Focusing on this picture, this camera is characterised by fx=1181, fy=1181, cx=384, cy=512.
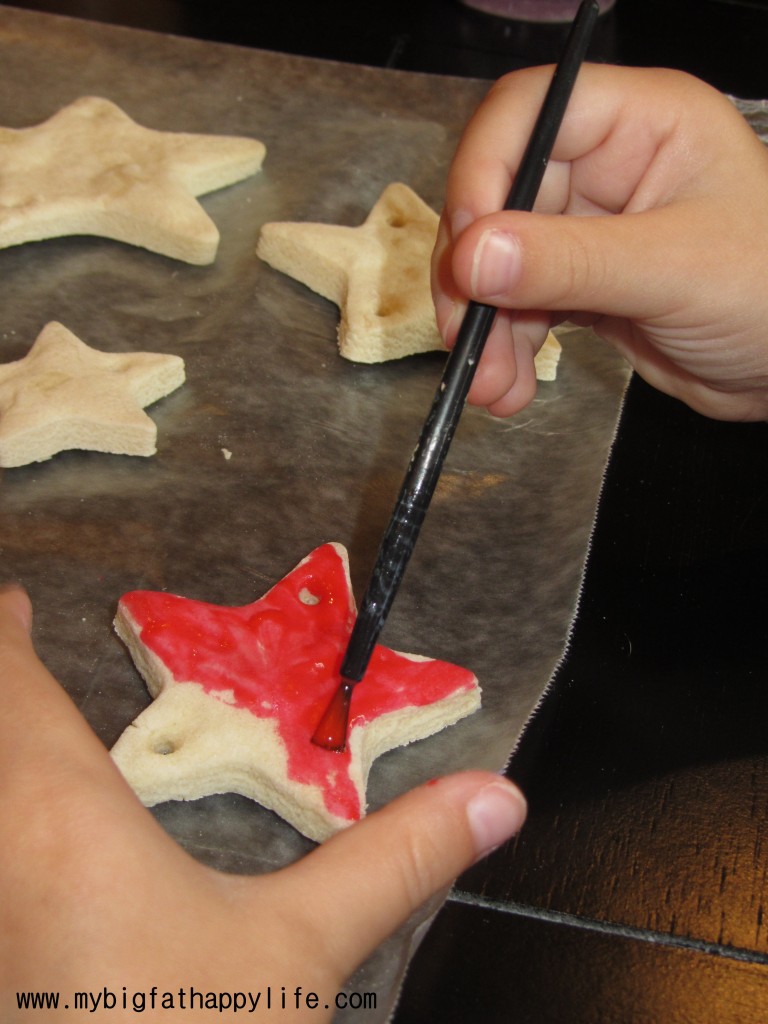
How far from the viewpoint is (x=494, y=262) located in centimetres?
79

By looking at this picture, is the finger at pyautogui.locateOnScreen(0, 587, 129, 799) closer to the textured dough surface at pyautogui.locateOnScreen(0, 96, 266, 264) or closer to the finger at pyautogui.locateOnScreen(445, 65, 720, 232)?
the finger at pyautogui.locateOnScreen(445, 65, 720, 232)

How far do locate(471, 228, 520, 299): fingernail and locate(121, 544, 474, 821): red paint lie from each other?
27 centimetres

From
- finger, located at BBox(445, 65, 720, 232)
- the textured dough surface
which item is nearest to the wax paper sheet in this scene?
the textured dough surface

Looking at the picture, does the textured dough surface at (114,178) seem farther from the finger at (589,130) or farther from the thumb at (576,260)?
the thumb at (576,260)

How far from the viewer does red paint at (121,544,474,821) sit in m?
0.85

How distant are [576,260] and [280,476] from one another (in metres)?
0.38

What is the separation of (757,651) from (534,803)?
0.26 m

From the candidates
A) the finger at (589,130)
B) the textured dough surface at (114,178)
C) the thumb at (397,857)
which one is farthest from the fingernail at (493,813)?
the textured dough surface at (114,178)

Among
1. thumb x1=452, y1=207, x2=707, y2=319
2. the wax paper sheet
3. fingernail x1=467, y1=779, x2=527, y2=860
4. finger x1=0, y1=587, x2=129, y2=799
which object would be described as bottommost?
the wax paper sheet

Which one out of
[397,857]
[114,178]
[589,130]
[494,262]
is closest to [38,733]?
[397,857]

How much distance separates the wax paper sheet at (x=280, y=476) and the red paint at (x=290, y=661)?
0.05m

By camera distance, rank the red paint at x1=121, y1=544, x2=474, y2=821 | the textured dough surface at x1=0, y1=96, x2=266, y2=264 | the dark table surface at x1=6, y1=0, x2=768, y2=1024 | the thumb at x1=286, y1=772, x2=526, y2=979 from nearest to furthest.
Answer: the thumb at x1=286, y1=772, x2=526, y2=979 → the dark table surface at x1=6, y1=0, x2=768, y2=1024 → the red paint at x1=121, y1=544, x2=474, y2=821 → the textured dough surface at x1=0, y1=96, x2=266, y2=264

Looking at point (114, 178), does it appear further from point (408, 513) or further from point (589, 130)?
point (408, 513)

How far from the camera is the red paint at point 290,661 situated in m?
0.85
